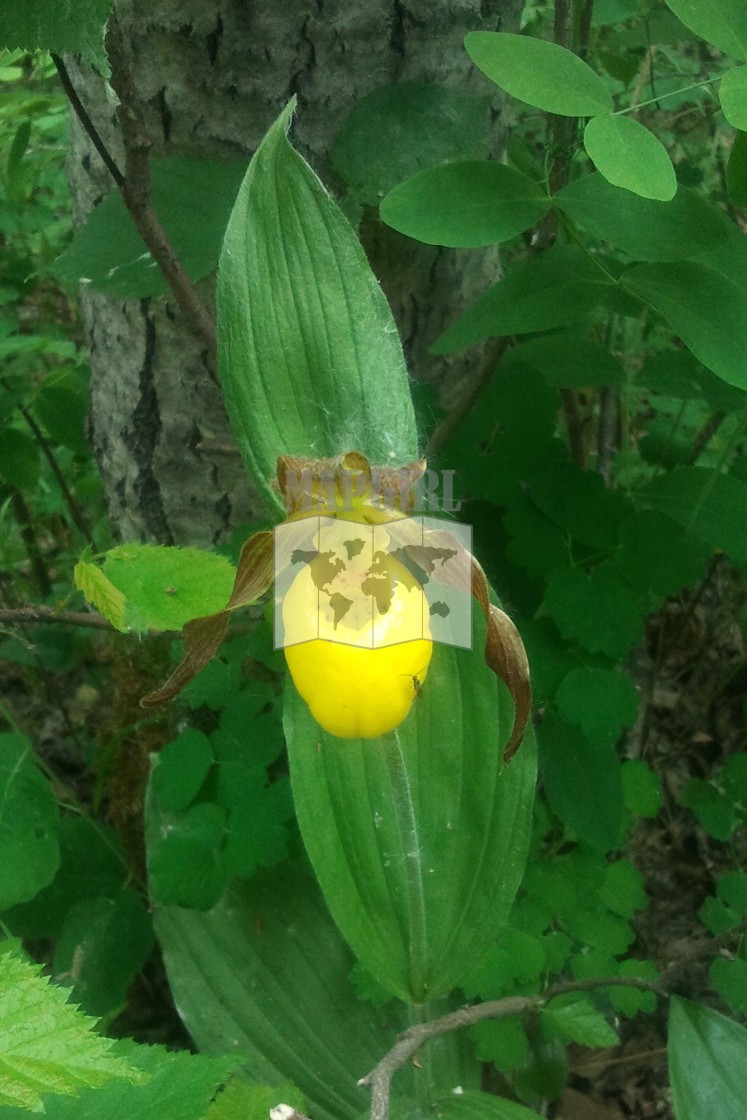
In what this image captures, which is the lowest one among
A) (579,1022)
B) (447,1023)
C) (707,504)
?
(579,1022)

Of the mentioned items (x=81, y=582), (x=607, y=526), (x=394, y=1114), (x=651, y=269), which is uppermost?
(x=651, y=269)

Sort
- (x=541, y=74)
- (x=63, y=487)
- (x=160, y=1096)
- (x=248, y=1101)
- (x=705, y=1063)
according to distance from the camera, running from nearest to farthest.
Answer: (x=160, y=1096), (x=541, y=74), (x=248, y=1101), (x=705, y=1063), (x=63, y=487)

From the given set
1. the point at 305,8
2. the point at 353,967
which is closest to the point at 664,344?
the point at 305,8

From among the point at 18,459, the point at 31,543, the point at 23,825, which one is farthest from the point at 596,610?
the point at 31,543

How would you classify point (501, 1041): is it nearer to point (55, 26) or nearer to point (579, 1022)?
point (579, 1022)

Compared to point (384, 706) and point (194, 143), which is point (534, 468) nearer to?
point (384, 706)

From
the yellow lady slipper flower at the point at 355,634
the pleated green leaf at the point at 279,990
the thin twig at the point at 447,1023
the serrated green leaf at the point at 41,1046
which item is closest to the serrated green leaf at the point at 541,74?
the yellow lady slipper flower at the point at 355,634
